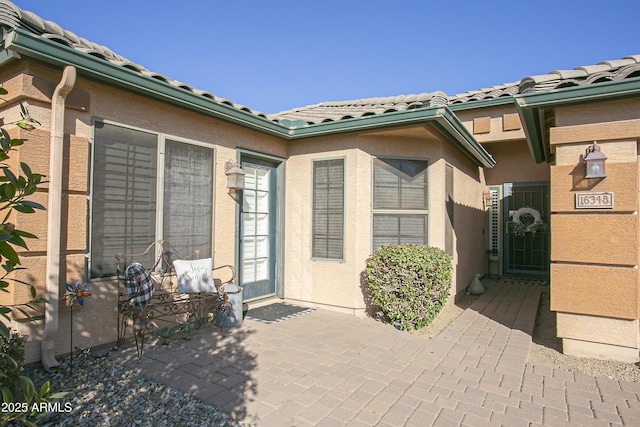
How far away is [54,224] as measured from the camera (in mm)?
3332

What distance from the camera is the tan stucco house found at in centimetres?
341

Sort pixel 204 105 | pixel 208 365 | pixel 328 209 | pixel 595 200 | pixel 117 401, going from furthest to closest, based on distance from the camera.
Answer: pixel 328 209, pixel 204 105, pixel 595 200, pixel 208 365, pixel 117 401

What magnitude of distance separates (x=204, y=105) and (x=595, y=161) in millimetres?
4515

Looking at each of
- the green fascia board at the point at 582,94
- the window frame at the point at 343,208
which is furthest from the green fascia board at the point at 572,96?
the window frame at the point at 343,208

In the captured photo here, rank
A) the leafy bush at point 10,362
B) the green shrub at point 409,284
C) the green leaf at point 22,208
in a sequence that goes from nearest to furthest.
Result: the green leaf at point 22,208
the leafy bush at point 10,362
the green shrub at point 409,284

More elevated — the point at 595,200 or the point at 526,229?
the point at 595,200

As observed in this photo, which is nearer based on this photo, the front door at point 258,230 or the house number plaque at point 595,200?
the house number plaque at point 595,200

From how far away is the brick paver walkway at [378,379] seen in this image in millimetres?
2775

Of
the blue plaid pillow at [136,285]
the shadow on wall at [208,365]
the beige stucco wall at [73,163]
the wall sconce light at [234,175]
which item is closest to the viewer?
the shadow on wall at [208,365]

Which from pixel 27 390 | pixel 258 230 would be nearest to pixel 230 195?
pixel 258 230

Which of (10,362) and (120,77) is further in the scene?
(120,77)

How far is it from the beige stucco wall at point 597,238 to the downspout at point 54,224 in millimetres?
5064

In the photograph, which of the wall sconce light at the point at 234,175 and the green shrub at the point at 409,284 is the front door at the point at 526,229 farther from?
the wall sconce light at the point at 234,175

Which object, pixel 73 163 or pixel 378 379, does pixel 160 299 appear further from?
pixel 378 379
